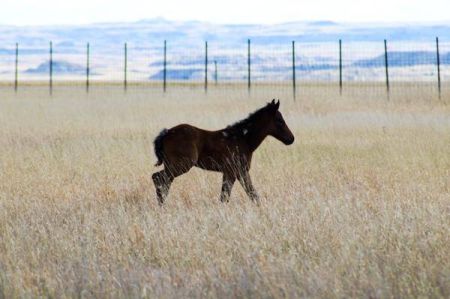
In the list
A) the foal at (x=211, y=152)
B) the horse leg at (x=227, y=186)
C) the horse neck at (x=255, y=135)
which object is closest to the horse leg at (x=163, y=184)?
the foal at (x=211, y=152)

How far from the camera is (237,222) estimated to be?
8664 millimetres

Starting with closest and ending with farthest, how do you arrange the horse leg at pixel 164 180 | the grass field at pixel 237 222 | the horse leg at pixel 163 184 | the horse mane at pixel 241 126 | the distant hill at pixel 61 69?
the grass field at pixel 237 222 < the horse leg at pixel 164 180 < the horse leg at pixel 163 184 < the horse mane at pixel 241 126 < the distant hill at pixel 61 69

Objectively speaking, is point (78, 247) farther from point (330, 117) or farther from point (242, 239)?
point (330, 117)

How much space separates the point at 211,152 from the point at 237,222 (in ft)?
6.89

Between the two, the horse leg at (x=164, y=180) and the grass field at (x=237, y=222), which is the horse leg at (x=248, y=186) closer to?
the grass field at (x=237, y=222)

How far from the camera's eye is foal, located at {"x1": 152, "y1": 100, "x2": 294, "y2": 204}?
1044 centimetres

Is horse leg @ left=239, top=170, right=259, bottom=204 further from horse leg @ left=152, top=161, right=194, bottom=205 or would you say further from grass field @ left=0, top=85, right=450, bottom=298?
horse leg @ left=152, top=161, right=194, bottom=205

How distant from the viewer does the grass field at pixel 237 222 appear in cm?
657

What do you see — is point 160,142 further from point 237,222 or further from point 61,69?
point 61,69

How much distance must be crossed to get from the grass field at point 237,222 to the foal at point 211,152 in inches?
10.9

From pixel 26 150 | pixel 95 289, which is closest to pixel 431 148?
pixel 26 150

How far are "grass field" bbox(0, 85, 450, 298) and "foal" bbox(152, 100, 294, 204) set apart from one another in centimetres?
28

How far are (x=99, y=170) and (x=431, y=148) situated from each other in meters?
5.64

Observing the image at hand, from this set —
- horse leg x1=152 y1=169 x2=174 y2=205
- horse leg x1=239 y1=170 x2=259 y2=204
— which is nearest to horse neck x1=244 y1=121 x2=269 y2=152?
horse leg x1=239 y1=170 x2=259 y2=204
